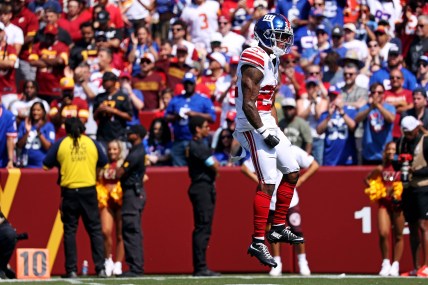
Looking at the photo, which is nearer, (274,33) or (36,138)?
(274,33)

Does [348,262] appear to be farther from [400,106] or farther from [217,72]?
[217,72]

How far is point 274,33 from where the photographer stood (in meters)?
11.2

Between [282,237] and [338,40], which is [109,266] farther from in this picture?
[338,40]

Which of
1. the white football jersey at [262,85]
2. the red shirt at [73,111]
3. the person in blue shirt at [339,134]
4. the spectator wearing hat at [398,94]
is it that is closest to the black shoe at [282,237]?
the white football jersey at [262,85]

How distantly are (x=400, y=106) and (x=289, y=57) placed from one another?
8.33 ft

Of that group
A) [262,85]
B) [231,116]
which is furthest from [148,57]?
[262,85]

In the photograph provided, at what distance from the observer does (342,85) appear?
18.3 m

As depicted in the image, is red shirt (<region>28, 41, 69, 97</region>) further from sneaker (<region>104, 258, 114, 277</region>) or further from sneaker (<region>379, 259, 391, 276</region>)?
sneaker (<region>379, 259, 391, 276</region>)

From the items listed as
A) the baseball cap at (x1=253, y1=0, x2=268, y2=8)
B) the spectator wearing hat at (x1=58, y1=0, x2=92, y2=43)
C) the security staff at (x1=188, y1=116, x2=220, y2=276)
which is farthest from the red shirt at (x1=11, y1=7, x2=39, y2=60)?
the security staff at (x1=188, y1=116, x2=220, y2=276)

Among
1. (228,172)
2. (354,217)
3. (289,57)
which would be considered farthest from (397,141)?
(289,57)

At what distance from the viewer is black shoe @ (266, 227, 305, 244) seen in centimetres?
1147

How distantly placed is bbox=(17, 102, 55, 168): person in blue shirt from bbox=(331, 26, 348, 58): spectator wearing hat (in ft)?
16.1

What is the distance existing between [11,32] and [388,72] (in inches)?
257

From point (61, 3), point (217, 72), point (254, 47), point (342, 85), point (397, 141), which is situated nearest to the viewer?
point (254, 47)
